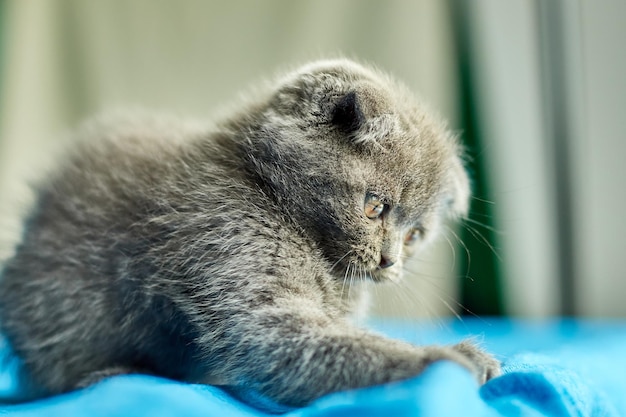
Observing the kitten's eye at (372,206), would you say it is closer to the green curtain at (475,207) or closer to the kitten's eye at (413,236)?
the kitten's eye at (413,236)

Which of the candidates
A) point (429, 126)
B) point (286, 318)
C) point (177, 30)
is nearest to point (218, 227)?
point (286, 318)

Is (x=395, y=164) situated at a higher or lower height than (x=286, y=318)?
higher

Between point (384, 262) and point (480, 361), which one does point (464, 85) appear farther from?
point (480, 361)

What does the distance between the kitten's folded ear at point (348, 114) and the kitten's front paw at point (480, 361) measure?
0.43 m

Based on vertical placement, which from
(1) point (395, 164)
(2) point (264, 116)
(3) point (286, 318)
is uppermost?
(2) point (264, 116)

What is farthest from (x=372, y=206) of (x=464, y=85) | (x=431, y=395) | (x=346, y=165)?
(x=464, y=85)

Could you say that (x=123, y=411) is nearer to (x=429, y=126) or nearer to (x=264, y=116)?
(x=264, y=116)

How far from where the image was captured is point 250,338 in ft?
3.45

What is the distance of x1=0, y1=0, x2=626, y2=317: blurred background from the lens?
2.14 meters

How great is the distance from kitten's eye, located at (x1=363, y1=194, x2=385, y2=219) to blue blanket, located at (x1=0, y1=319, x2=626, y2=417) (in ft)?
0.96

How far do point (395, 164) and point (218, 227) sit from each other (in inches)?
13.9

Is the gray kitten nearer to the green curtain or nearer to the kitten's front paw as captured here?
the kitten's front paw

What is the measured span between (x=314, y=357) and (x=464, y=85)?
1717mm

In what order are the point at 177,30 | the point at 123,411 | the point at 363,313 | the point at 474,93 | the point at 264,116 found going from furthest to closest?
the point at 177,30, the point at 474,93, the point at 363,313, the point at 264,116, the point at 123,411
